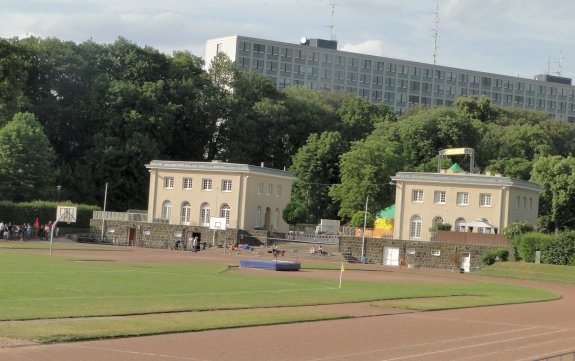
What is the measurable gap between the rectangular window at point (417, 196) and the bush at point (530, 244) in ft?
56.6

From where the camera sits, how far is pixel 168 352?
75.5ft

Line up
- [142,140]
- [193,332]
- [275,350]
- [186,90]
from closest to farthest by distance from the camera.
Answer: [275,350] → [193,332] → [142,140] → [186,90]

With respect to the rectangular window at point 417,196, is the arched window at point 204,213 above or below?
below

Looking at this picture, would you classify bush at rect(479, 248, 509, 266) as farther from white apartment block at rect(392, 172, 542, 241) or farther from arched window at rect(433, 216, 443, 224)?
arched window at rect(433, 216, 443, 224)

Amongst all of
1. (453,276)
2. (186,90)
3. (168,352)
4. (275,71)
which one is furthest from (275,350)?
(275,71)

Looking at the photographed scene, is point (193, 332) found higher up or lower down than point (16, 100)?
lower down

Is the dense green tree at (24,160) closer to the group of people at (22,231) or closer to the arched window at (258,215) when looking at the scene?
the group of people at (22,231)

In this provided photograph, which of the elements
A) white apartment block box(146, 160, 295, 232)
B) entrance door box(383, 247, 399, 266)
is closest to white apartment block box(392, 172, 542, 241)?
entrance door box(383, 247, 399, 266)

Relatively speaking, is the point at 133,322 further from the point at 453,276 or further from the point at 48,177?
the point at 48,177

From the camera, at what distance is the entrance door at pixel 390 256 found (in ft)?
294

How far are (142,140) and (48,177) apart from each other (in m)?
12.4

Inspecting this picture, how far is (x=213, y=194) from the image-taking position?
10388 cm

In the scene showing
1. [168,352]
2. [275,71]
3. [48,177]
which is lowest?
[168,352]

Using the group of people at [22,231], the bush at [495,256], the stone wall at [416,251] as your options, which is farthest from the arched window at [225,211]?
the bush at [495,256]
